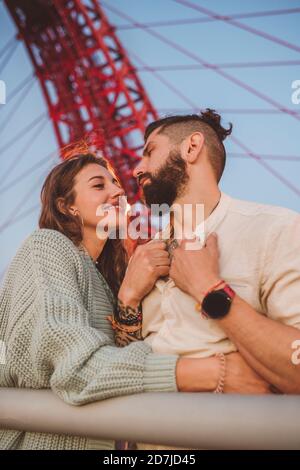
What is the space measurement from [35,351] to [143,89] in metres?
5.20

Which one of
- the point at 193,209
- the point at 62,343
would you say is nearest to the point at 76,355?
the point at 62,343

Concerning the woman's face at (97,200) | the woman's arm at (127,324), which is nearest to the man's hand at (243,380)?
the woman's arm at (127,324)

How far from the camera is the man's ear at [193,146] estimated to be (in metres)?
1.28

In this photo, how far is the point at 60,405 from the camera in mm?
839

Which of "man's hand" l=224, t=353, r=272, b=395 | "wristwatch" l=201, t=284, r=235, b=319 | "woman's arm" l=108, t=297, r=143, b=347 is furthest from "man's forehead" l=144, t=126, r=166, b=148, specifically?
"man's hand" l=224, t=353, r=272, b=395

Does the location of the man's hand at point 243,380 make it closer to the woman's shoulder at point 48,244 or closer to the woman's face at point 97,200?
the woman's shoulder at point 48,244

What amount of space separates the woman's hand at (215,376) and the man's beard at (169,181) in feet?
1.53

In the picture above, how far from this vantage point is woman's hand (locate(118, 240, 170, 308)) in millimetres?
1173

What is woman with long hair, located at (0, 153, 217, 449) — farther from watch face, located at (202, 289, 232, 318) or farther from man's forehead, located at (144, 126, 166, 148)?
man's forehead, located at (144, 126, 166, 148)

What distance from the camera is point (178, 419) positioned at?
27.7 inches

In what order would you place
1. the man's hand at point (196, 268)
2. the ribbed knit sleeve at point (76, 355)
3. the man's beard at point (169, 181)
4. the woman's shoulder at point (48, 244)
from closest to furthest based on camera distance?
the ribbed knit sleeve at point (76, 355) → the man's hand at point (196, 268) → the woman's shoulder at point (48, 244) → the man's beard at point (169, 181)

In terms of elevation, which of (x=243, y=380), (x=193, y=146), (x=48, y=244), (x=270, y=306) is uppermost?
(x=193, y=146)

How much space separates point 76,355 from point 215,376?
24 cm

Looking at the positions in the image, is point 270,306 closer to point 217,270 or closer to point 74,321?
point 217,270
